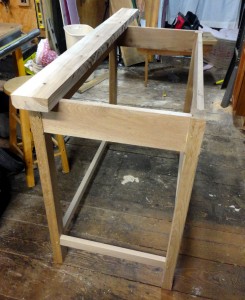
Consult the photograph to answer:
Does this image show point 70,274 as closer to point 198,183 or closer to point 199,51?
point 198,183

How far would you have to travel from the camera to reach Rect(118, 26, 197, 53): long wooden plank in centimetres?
142

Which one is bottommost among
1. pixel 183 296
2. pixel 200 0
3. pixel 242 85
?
pixel 183 296

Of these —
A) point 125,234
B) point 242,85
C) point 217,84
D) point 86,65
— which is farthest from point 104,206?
point 217,84

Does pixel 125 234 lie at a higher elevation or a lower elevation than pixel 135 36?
lower

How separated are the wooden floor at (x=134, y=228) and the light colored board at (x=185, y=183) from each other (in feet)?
0.18

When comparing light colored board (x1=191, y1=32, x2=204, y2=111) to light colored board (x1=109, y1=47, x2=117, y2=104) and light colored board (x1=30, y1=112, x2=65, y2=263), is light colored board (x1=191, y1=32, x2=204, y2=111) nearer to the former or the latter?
light colored board (x1=30, y1=112, x2=65, y2=263)

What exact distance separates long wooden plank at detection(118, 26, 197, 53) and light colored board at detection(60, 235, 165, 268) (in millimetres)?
1047

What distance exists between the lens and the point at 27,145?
57.6 inches

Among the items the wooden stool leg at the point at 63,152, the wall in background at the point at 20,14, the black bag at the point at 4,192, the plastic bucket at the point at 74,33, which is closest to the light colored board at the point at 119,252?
the black bag at the point at 4,192

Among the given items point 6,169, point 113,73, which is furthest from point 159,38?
point 6,169

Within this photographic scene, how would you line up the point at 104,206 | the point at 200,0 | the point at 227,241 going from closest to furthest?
1. the point at 227,241
2. the point at 104,206
3. the point at 200,0

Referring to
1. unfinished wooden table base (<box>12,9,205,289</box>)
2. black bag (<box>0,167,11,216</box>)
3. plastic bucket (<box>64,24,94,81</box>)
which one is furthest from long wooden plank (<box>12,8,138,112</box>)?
plastic bucket (<box>64,24,94,81</box>)

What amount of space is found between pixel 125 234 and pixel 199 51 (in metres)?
0.91

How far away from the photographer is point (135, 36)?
150cm
